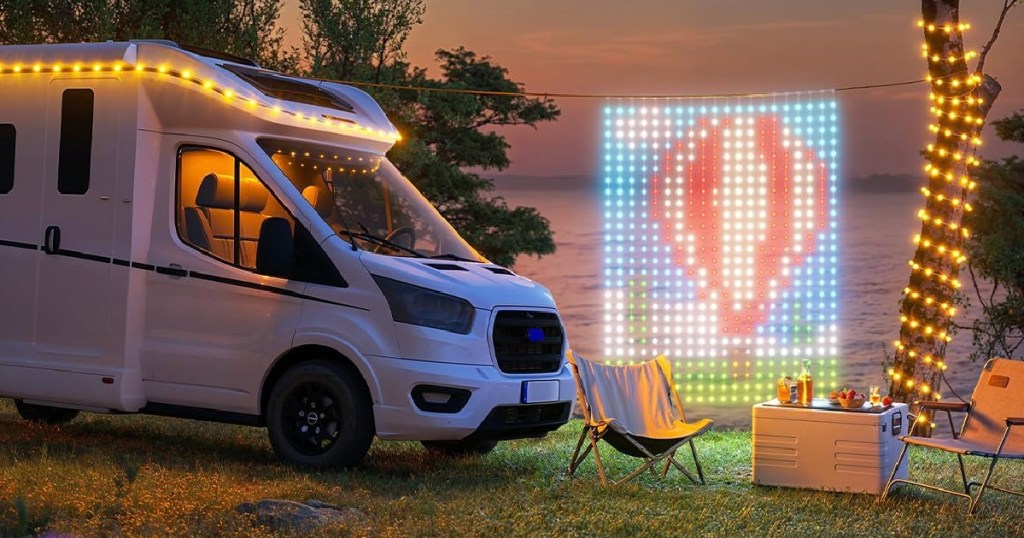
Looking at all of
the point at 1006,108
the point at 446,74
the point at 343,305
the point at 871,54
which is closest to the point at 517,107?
the point at 446,74

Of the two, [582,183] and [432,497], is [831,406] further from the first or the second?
[582,183]

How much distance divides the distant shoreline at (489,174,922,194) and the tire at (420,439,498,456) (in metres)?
10.6

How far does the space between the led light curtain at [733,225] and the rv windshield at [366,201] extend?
243 centimetres

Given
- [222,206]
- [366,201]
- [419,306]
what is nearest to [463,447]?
[419,306]

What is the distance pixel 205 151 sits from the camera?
338 inches

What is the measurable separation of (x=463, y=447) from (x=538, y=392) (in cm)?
127

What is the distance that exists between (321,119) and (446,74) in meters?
13.4

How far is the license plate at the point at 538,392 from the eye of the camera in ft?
27.0

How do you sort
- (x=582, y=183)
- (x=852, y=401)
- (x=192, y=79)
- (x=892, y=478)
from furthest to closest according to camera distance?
1. (x=582, y=183)
2. (x=192, y=79)
3. (x=852, y=401)
4. (x=892, y=478)

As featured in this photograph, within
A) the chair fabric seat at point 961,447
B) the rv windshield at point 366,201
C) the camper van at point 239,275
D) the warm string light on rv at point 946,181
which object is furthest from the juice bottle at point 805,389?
the warm string light on rv at point 946,181

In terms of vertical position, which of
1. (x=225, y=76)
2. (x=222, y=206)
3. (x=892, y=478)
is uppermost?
(x=225, y=76)

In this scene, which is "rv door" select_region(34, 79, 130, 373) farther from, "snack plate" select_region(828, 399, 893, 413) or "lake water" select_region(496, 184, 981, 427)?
"lake water" select_region(496, 184, 981, 427)

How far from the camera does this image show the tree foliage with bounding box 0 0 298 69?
54.1 ft

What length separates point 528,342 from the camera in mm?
8406
